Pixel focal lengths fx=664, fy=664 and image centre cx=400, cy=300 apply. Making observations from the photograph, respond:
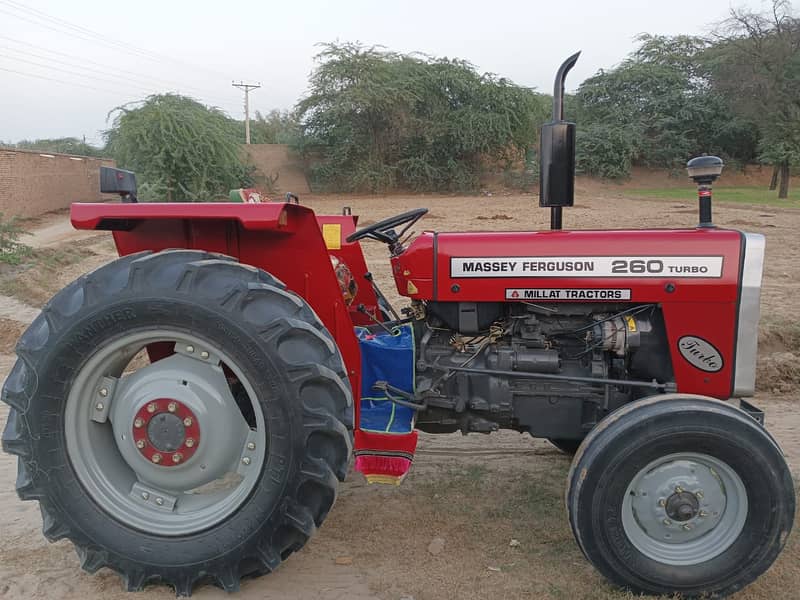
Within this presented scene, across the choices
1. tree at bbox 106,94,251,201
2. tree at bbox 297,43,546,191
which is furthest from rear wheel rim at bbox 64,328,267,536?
tree at bbox 297,43,546,191

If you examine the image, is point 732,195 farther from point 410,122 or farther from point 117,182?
point 117,182

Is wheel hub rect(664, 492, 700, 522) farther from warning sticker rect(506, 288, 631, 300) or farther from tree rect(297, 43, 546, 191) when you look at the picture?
tree rect(297, 43, 546, 191)

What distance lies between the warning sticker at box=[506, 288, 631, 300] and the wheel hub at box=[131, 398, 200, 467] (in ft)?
4.28

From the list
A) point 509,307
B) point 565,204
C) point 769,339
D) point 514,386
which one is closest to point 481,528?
point 514,386

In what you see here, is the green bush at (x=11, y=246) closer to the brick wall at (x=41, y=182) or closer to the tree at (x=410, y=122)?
the brick wall at (x=41, y=182)

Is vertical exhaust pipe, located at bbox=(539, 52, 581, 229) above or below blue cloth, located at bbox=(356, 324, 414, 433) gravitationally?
above

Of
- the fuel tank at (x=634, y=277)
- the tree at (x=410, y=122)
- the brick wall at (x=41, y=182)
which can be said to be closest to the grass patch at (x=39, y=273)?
the brick wall at (x=41, y=182)

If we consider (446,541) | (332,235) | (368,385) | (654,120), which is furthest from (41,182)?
(654,120)

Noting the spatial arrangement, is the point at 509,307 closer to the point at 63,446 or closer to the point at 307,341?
the point at 307,341

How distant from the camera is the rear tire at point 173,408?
221 cm

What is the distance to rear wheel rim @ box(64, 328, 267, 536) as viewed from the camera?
2365 millimetres

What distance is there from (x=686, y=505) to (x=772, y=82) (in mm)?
22730

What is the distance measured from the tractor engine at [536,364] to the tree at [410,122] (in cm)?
2349

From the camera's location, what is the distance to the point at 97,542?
2336 mm
